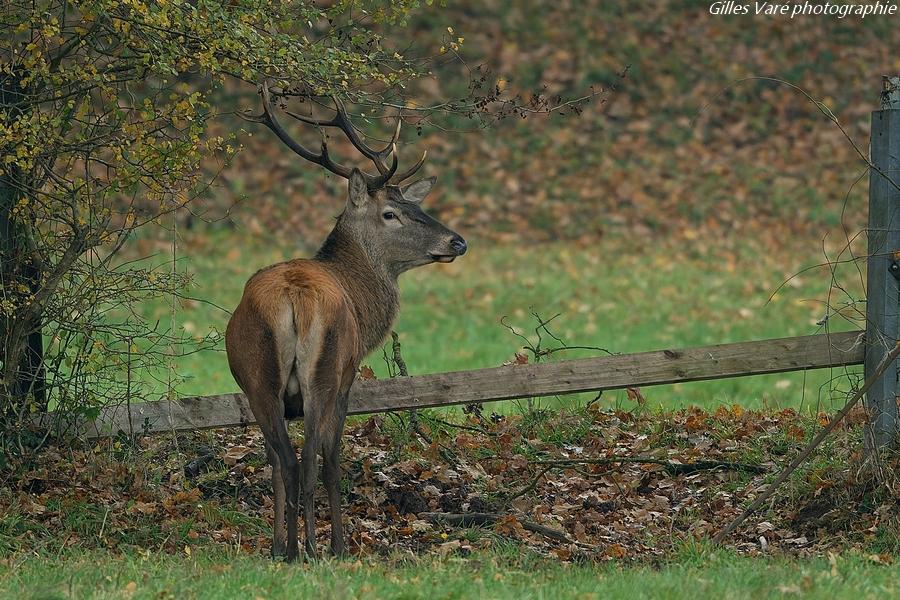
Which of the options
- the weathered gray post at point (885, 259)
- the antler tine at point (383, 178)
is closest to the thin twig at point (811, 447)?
the weathered gray post at point (885, 259)

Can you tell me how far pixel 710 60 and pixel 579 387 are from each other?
617 inches

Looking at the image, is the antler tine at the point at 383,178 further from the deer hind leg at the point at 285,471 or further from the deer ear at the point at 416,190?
the deer hind leg at the point at 285,471

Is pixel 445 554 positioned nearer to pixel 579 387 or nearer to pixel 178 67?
pixel 579 387

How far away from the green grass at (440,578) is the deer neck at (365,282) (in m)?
1.89

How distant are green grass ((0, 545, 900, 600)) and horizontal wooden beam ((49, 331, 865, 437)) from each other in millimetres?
1462

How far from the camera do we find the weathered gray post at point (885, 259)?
7.30m

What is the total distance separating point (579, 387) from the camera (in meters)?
7.99

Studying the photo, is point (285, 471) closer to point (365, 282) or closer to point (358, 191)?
point (365, 282)

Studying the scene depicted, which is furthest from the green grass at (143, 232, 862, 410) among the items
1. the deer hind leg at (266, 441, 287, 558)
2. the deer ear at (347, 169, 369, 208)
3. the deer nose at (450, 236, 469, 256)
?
the deer hind leg at (266, 441, 287, 558)

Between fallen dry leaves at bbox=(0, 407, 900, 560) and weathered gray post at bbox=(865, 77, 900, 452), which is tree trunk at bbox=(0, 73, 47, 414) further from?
weathered gray post at bbox=(865, 77, 900, 452)

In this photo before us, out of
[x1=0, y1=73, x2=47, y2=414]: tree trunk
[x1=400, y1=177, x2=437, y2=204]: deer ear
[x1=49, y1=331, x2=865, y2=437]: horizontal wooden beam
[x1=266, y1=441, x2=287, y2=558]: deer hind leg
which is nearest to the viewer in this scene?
[x1=266, y1=441, x2=287, y2=558]: deer hind leg

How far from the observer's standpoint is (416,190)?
8.56 meters

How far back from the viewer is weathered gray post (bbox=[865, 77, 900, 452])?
7297 millimetres

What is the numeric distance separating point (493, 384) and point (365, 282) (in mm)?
1026
